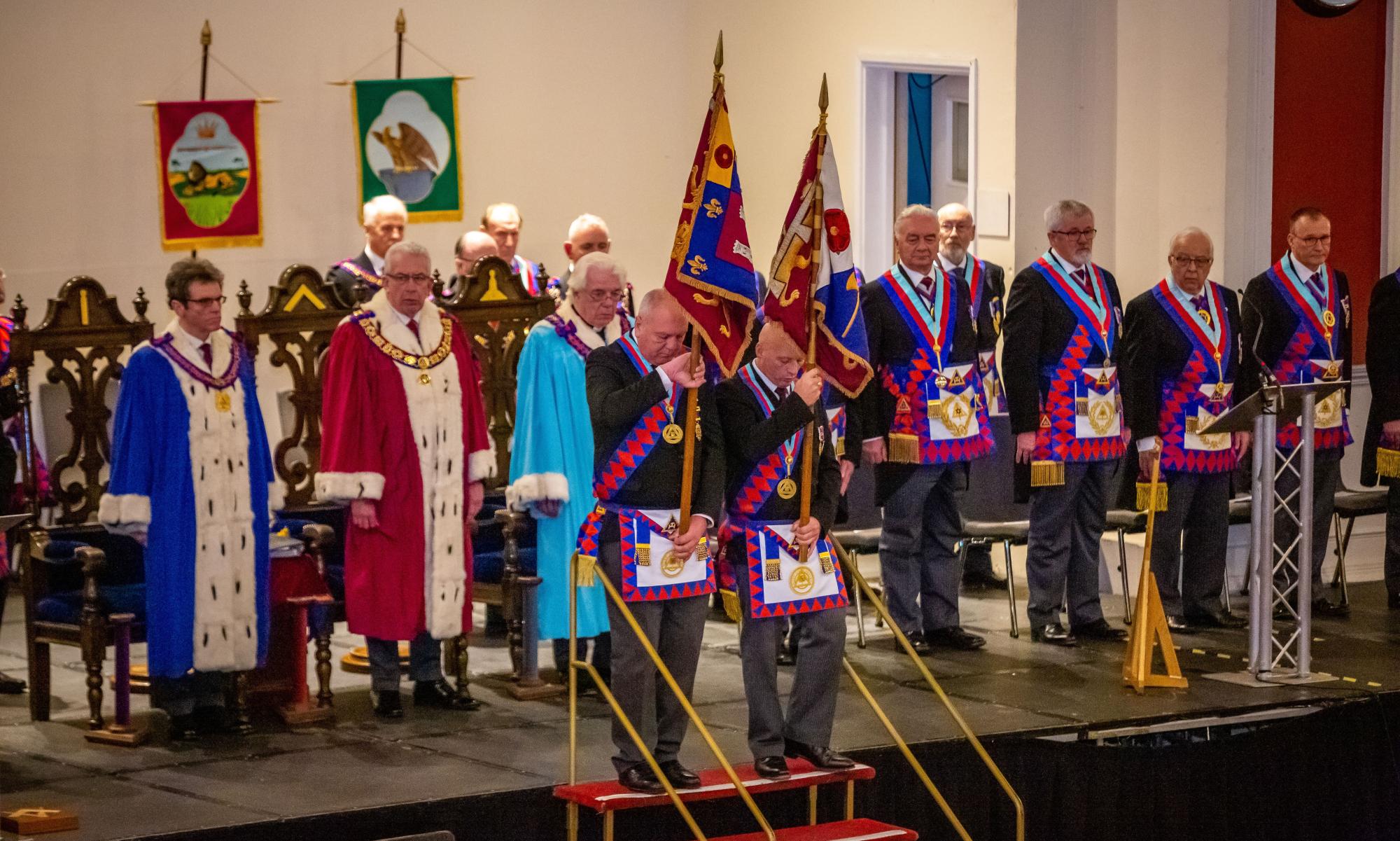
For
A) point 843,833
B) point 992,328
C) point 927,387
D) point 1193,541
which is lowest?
point 843,833

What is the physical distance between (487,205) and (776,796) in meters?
6.02

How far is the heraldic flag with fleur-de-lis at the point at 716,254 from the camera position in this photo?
5.21 m

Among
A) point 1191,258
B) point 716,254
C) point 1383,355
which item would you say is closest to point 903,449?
point 1191,258

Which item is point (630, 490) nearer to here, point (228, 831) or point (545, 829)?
point (545, 829)

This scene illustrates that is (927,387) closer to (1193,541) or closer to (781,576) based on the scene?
(1193,541)

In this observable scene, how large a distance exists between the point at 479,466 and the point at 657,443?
141cm

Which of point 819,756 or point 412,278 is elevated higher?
point 412,278

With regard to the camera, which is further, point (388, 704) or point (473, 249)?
point (473, 249)

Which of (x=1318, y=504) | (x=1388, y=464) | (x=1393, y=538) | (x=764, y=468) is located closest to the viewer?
(x=764, y=468)

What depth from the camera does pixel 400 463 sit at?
20.8 ft

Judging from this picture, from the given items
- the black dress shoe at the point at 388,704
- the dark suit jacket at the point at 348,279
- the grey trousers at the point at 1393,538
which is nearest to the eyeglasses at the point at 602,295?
the dark suit jacket at the point at 348,279

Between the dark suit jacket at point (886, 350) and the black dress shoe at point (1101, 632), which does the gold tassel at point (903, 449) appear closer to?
the dark suit jacket at point (886, 350)

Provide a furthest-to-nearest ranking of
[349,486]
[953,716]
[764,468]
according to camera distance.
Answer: [349,486] → [953,716] → [764,468]

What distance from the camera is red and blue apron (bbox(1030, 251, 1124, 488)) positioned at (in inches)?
289
